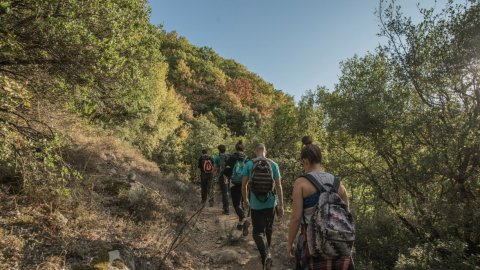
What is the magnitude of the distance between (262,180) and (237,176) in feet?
9.55

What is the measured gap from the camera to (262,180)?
5863 millimetres

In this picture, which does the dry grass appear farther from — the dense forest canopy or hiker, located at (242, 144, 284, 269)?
hiker, located at (242, 144, 284, 269)

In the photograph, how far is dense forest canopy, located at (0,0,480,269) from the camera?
607 centimetres

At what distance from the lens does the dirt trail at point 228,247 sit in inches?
287

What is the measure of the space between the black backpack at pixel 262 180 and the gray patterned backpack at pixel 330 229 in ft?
7.48

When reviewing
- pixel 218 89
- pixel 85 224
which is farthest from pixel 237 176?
pixel 218 89

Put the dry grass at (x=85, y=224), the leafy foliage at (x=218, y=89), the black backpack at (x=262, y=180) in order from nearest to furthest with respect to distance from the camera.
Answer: the dry grass at (x=85, y=224) → the black backpack at (x=262, y=180) → the leafy foliage at (x=218, y=89)

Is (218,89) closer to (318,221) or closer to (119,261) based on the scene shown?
(119,261)

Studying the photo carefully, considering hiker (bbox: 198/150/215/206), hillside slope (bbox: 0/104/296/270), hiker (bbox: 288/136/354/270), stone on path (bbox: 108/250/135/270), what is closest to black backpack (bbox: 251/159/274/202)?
hillside slope (bbox: 0/104/296/270)

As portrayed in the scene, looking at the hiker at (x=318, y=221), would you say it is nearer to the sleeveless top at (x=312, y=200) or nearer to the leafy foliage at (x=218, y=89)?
the sleeveless top at (x=312, y=200)

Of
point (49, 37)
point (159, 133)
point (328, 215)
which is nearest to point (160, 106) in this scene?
point (159, 133)

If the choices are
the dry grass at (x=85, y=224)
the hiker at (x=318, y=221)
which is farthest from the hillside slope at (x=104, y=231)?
the hiker at (x=318, y=221)

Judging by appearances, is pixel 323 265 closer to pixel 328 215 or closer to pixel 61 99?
pixel 328 215

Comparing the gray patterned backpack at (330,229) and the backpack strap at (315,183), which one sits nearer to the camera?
the gray patterned backpack at (330,229)
